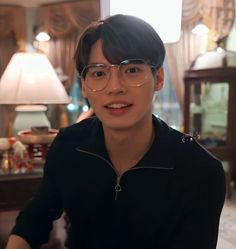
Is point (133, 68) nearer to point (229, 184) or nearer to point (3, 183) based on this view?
point (3, 183)

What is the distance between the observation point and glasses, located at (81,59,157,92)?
2.93 feet

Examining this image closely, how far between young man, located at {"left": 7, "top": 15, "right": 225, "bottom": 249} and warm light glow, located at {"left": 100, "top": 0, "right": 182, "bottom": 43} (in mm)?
368

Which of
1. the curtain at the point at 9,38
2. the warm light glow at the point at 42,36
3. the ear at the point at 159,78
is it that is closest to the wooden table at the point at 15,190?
the ear at the point at 159,78

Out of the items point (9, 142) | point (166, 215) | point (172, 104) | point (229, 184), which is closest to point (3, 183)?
point (9, 142)

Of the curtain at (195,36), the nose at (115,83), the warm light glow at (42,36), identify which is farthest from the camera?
the warm light glow at (42,36)

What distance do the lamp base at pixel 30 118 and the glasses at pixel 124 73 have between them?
2.16 m

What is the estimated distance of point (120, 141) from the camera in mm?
983

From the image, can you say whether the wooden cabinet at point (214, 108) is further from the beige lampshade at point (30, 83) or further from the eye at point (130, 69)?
the eye at point (130, 69)

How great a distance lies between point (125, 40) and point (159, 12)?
46 centimetres

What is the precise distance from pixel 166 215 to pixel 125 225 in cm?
11

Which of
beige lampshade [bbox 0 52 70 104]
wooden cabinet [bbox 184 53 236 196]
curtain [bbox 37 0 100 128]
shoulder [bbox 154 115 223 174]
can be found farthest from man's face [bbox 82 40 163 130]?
curtain [bbox 37 0 100 128]

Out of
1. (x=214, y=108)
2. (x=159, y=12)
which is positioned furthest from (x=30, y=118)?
(x=214, y=108)

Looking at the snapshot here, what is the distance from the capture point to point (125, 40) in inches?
35.1

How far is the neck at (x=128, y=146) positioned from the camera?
3.21 ft
